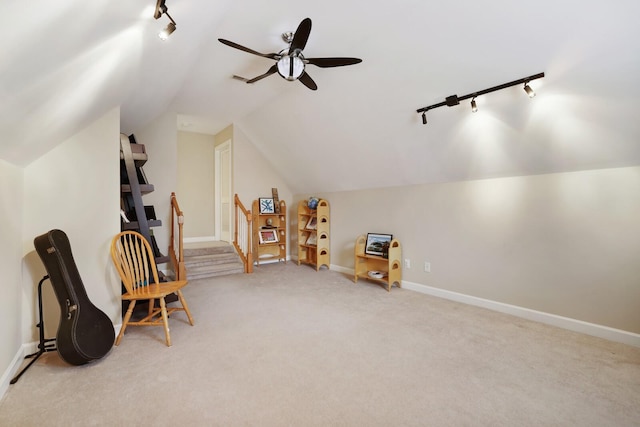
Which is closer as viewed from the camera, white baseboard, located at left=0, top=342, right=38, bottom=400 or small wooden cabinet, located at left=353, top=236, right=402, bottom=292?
white baseboard, located at left=0, top=342, right=38, bottom=400

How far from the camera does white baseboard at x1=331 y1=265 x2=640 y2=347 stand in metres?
2.42

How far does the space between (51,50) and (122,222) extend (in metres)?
2.04

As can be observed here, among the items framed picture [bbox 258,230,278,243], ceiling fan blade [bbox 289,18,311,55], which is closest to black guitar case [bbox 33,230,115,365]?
ceiling fan blade [bbox 289,18,311,55]

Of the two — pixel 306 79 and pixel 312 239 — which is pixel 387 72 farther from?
pixel 312 239

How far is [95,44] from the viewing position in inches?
57.0

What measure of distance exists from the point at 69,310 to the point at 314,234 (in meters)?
3.92

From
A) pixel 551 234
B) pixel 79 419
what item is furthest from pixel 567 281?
pixel 79 419

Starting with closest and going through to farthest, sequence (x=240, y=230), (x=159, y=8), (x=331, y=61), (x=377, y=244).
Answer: (x=159, y=8) → (x=331, y=61) → (x=377, y=244) → (x=240, y=230)

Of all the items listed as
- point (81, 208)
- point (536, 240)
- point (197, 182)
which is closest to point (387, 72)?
point (536, 240)

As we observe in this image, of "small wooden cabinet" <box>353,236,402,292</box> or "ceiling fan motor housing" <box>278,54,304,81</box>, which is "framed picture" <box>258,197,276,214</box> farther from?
"ceiling fan motor housing" <box>278,54,304,81</box>

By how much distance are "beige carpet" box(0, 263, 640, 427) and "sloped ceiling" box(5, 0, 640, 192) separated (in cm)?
155

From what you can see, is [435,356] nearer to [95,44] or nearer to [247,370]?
[247,370]

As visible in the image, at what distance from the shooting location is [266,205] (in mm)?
5734

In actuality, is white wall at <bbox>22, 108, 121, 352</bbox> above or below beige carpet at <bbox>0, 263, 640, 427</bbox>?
above
